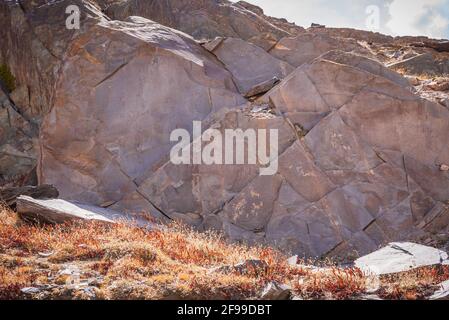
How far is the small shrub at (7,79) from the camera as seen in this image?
27188 millimetres

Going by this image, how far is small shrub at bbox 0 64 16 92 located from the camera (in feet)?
89.2

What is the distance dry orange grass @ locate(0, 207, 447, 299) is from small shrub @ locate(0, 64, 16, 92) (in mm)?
18722

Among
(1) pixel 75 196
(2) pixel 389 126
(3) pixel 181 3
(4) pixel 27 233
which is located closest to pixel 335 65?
(2) pixel 389 126

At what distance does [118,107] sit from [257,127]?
4.09 metres

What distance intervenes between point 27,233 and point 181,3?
23355mm

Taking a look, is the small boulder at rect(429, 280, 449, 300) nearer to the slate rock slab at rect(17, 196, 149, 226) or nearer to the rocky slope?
the rocky slope

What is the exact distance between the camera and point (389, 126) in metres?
12.9

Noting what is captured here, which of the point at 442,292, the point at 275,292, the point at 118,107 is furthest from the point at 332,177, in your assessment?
the point at 118,107

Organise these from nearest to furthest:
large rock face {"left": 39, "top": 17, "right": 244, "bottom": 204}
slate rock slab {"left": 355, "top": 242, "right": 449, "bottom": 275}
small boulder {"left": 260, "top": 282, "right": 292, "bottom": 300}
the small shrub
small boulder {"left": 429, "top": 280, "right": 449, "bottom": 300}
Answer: small boulder {"left": 429, "top": 280, "right": 449, "bottom": 300}
small boulder {"left": 260, "top": 282, "right": 292, "bottom": 300}
slate rock slab {"left": 355, "top": 242, "right": 449, "bottom": 275}
large rock face {"left": 39, "top": 17, "right": 244, "bottom": 204}
the small shrub

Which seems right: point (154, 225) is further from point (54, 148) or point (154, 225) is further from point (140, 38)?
point (140, 38)

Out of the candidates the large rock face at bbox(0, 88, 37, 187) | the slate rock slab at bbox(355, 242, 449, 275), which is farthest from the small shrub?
the slate rock slab at bbox(355, 242, 449, 275)

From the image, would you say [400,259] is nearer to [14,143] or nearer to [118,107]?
[118,107]

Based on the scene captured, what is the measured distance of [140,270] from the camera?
8047 millimetres

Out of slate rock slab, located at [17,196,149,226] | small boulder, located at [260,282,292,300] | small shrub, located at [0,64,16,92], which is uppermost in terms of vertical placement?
small shrub, located at [0,64,16,92]
